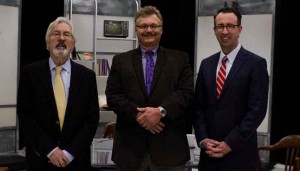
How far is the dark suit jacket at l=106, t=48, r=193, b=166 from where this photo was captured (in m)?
2.45

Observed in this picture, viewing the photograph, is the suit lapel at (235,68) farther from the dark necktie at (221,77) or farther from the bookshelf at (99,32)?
the bookshelf at (99,32)

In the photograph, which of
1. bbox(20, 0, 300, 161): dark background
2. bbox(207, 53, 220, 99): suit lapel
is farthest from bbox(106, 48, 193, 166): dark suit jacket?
bbox(20, 0, 300, 161): dark background

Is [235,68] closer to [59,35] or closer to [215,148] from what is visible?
[215,148]

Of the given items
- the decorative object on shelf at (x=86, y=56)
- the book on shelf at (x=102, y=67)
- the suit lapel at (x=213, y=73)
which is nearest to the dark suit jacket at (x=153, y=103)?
the suit lapel at (x=213, y=73)

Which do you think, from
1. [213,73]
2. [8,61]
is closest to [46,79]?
[213,73]

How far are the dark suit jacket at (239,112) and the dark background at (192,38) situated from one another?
3.28 metres

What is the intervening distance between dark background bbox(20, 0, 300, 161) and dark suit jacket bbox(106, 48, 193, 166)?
3.45 metres

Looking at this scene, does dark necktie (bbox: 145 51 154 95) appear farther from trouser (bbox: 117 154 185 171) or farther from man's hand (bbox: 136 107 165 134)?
trouser (bbox: 117 154 185 171)

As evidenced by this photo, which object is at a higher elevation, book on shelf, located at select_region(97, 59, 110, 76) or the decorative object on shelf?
the decorative object on shelf

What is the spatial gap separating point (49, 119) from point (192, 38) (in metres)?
4.43

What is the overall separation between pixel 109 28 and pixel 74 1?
69cm

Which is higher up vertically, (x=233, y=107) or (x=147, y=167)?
(x=233, y=107)

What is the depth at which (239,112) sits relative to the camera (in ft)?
8.11

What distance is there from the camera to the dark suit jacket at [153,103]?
2453mm
